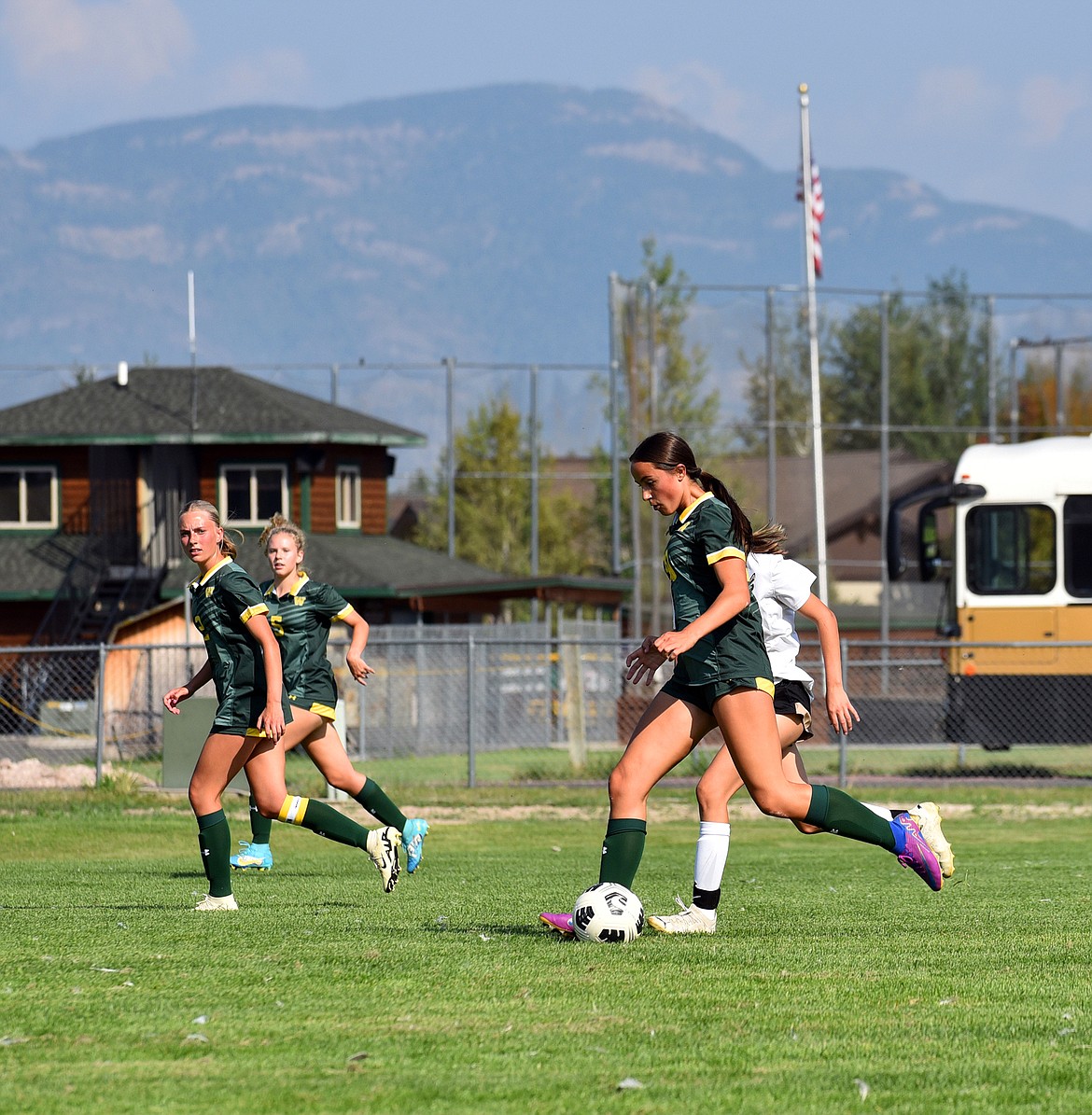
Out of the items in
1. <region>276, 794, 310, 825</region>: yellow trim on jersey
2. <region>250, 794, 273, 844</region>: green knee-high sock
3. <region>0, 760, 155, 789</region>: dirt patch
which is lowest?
<region>0, 760, 155, 789</region>: dirt patch

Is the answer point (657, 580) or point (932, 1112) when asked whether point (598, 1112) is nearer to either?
Answer: point (932, 1112)

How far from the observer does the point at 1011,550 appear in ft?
75.1

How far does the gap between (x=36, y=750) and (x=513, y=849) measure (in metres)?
12.5

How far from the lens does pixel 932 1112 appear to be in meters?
4.52

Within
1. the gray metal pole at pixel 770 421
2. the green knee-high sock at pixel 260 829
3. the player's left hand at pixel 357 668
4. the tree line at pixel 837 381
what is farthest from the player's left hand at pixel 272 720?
the gray metal pole at pixel 770 421

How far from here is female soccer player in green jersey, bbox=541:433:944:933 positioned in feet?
23.2

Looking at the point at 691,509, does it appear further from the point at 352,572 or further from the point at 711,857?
the point at 352,572

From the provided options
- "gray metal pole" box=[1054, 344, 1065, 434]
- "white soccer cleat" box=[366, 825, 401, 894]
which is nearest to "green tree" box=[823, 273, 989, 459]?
"gray metal pole" box=[1054, 344, 1065, 434]

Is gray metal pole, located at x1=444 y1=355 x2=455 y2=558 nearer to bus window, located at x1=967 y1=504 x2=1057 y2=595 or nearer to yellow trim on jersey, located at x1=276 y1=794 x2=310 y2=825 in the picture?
bus window, located at x1=967 y1=504 x2=1057 y2=595

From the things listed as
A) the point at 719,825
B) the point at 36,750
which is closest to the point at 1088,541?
the point at 36,750

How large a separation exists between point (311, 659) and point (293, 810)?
1.29 metres

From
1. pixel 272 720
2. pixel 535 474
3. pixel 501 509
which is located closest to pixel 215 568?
pixel 272 720

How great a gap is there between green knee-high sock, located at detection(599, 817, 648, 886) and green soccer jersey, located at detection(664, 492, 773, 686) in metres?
0.59

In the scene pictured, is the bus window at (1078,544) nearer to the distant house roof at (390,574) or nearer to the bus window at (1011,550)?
the bus window at (1011,550)
